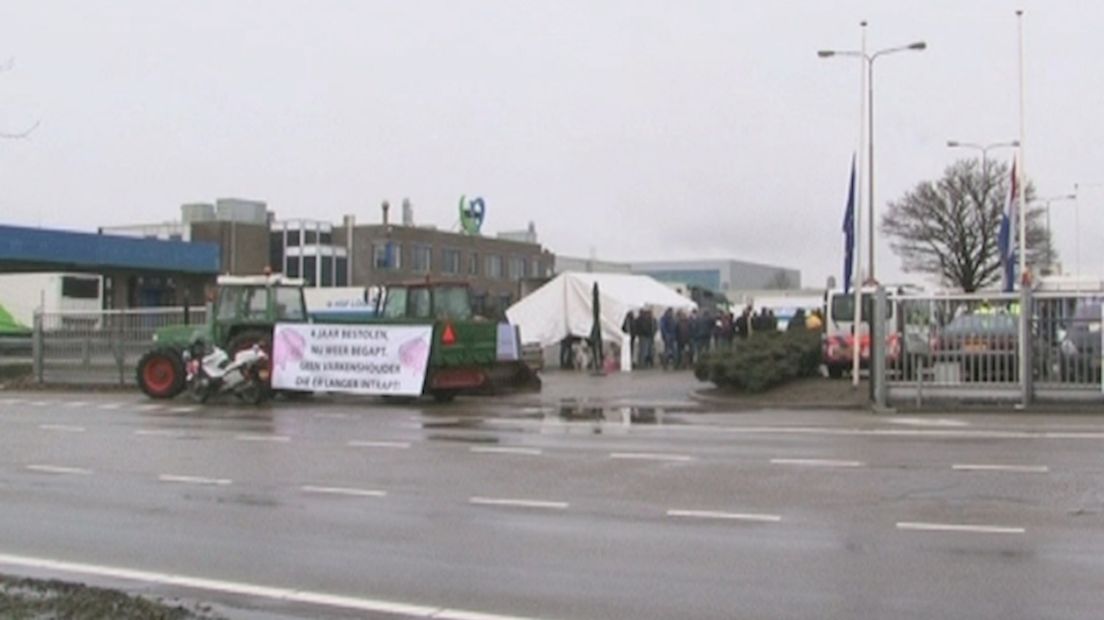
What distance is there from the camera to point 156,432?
18188 millimetres

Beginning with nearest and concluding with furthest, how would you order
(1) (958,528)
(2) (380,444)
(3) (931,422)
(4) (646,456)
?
(1) (958,528) < (4) (646,456) < (2) (380,444) < (3) (931,422)

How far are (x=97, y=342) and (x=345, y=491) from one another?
20.4 meters

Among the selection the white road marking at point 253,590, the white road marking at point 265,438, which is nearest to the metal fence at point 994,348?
the white road marking at point 265,438

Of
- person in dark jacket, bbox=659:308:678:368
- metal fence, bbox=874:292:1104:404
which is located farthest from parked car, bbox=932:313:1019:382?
person in dark jacket, bbox=659:308:678:368

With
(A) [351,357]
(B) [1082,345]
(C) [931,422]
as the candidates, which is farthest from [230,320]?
(B) [1082,345]

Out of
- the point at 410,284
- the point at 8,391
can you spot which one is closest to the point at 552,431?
the point at 410,284

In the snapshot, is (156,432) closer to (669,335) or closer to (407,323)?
(407,323)

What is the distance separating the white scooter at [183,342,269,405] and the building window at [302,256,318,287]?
66.3 m

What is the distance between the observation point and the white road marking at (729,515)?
389 inches

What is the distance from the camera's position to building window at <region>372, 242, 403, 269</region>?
90.9 m

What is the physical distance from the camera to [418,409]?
2291 centimetres

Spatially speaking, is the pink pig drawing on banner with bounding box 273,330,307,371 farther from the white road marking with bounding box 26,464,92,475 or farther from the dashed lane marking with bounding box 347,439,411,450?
the white road marking with bounding box 26,464,92,475

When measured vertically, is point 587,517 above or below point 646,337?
below

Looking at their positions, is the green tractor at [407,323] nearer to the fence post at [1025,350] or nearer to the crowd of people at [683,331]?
the crowd of people at [683,331]
